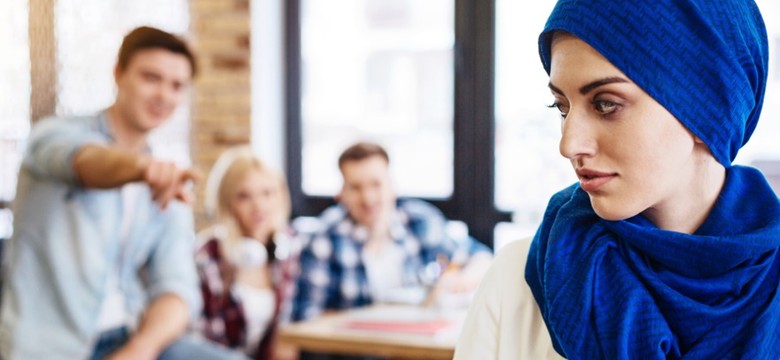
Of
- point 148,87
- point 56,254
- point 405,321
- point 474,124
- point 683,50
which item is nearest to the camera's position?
point 683,50

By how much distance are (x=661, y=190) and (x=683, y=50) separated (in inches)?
6.8

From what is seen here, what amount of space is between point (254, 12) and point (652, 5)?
145 inches

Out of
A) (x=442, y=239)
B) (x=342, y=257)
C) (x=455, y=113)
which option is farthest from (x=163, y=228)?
(x=455, y=113)

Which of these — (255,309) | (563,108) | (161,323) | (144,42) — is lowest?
(255,309)

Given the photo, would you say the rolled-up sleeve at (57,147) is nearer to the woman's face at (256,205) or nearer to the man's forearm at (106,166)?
the man's forearm at (106,166)

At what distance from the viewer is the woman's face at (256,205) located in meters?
3.61

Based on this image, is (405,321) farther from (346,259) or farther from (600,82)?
Result: (600,82)

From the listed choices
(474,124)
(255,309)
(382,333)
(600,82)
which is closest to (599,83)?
(600,82)

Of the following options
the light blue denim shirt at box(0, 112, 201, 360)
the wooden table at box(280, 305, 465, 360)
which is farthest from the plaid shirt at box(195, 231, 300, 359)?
the light blue denim shirt at box(0, 112, 201, 360)

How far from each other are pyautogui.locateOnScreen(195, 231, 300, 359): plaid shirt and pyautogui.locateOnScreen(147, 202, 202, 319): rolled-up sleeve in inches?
17.9

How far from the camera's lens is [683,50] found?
1.06 metres

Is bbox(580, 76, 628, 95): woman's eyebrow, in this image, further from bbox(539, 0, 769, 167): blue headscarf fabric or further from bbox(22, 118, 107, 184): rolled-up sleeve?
bbox(22, 118, 107, 184): rolled-up sleeve

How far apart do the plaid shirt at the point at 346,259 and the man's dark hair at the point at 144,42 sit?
1.15 metres

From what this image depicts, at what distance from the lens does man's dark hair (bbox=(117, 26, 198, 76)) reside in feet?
9.12
